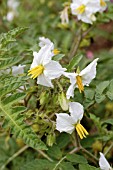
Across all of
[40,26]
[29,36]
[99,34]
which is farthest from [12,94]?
[99,34]

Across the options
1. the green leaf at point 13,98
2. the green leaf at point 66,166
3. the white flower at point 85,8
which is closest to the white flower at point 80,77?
the green leaf at point 13,98

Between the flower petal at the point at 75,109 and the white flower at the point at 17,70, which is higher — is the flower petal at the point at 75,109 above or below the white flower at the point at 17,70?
below

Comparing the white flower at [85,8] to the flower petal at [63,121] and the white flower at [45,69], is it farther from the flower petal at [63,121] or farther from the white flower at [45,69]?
the flower petal at [63,121]

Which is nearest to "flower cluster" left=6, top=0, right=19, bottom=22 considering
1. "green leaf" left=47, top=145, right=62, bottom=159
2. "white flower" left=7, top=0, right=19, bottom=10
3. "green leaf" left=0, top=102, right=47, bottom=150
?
"white flower" left=7, top=0, right=19, bottom=10

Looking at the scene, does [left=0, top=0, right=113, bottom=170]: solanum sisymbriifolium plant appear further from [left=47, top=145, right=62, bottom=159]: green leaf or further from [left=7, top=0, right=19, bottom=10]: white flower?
[left=7, top=0, right=19, bottom=10]: white flower

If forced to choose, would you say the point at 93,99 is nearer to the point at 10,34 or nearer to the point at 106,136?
the point at 106,136

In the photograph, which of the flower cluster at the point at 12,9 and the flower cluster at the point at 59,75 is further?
the flower cluster at the point at 12,9

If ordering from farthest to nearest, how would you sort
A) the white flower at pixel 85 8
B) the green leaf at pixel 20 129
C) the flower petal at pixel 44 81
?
the white flower at pixel 85 8, the flower petal at pixel 44 81, the green leaf at pixel 20 129
